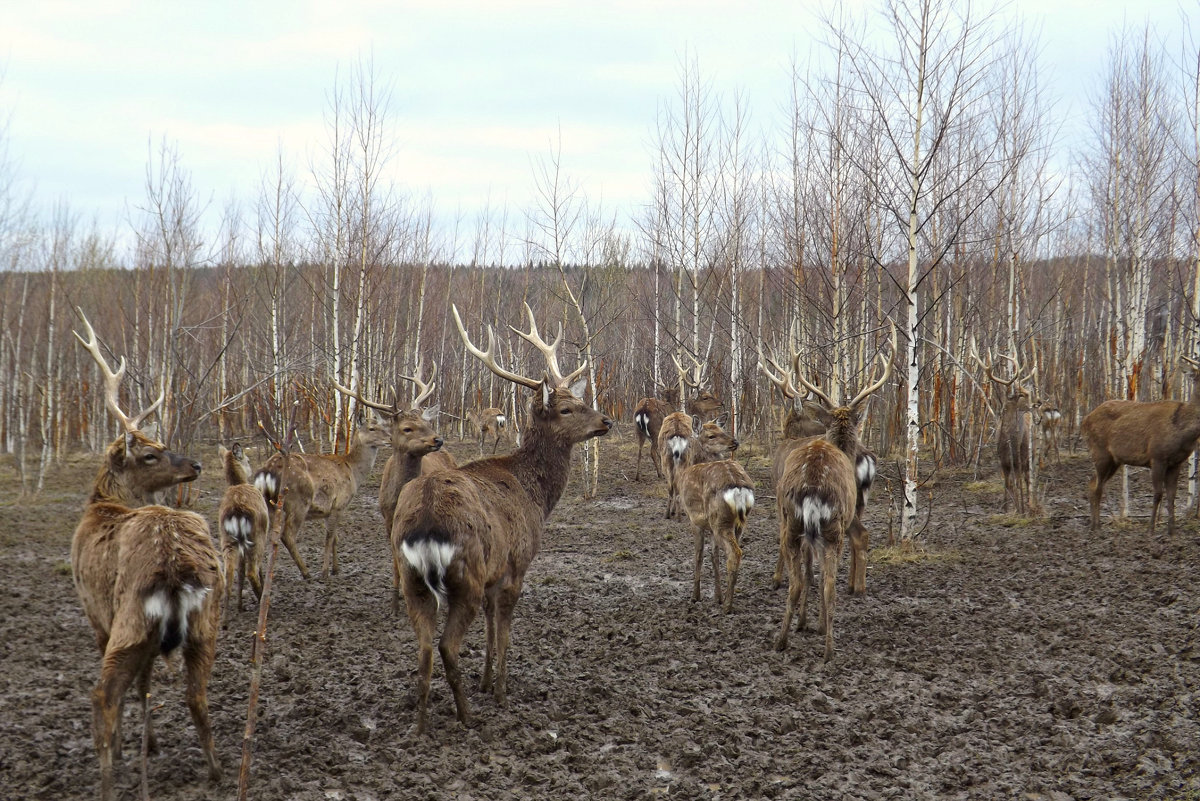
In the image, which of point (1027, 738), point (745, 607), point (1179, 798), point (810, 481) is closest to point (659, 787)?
point (1027, 738)

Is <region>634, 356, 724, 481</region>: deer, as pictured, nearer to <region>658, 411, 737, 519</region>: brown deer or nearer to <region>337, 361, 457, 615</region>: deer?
<region>658, 411, 737, 519</region>: brown deer

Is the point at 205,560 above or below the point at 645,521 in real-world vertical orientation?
above

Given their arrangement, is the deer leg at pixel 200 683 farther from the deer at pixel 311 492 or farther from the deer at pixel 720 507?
the deer at pixel 720 507

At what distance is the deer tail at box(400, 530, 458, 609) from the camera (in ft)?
13.4

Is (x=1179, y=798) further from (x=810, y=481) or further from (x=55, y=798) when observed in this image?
(x=55, y=798)

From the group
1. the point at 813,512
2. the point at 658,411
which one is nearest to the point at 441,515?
the point at 813,512

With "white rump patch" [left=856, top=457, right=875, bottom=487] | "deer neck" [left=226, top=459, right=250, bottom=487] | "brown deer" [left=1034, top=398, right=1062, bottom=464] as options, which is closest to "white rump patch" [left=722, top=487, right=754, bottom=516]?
"white rump patch" [left=856, top=457, right=875, bottom=487]

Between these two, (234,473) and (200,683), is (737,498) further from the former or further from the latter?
(234,473)

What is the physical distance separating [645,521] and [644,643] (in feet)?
17.4

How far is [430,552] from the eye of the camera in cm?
409

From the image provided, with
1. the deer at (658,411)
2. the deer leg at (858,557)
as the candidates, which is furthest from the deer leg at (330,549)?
the deer at (658,411)

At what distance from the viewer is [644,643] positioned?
19.4 feet

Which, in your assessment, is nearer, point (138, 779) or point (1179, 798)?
point (1179, 798)

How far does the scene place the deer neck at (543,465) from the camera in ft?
18.0
